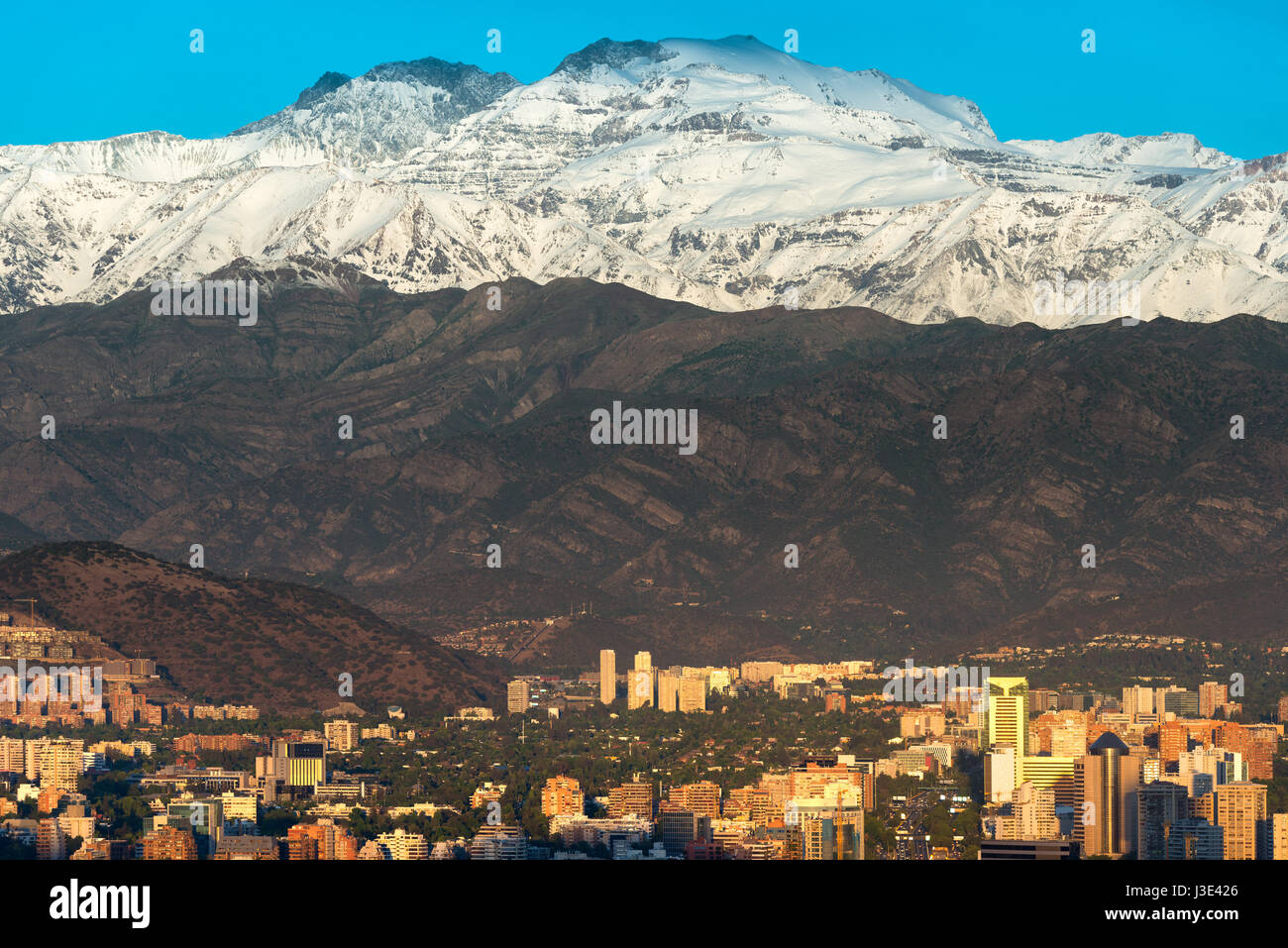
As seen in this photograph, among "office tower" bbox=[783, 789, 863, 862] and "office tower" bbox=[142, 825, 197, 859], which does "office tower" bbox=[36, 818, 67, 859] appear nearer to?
"office tower" bbox=[142, 825, 197, 859]

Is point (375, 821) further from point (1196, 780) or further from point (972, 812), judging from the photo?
point (1196, 780)

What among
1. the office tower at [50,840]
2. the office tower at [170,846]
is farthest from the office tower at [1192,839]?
the office tower at [50,840]

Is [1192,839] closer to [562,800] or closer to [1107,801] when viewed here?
[1107,801]

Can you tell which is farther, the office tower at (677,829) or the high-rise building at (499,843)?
the office tower at (677,829)

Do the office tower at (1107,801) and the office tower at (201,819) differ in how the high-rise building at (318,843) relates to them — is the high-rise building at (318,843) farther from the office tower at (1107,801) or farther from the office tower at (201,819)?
the office tower at (1107,801)
